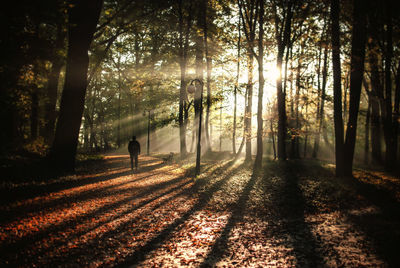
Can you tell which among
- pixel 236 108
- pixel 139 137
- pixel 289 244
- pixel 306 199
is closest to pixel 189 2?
pixel 236 108

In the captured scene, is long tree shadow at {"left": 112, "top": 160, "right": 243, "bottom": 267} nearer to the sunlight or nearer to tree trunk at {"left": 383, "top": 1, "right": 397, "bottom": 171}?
the sunlight

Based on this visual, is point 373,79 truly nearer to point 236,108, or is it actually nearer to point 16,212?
point 236,108

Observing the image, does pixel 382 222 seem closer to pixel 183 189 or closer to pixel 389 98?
pixel 183 189

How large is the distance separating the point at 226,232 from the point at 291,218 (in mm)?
2173

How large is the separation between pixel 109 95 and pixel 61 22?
1101 inches

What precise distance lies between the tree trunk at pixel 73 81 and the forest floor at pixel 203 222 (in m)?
1.51

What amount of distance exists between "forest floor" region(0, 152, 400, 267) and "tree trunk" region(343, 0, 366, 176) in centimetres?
129

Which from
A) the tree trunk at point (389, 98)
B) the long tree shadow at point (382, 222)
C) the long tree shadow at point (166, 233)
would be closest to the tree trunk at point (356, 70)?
the long tree shadow at point (382, 222)

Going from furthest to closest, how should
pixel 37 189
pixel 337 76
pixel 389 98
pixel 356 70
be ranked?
pixel 389 98
pixel 337 76
pixel 356 70
pixel 37 189

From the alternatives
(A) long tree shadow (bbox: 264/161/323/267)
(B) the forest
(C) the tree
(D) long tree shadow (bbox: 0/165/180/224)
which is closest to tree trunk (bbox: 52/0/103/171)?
(B) the forest

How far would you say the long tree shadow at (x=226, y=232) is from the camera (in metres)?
4.39

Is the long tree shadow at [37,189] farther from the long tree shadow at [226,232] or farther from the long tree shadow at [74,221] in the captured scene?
the long tree shadow at [226,232]

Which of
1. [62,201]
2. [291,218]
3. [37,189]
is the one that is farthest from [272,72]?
[37,189]

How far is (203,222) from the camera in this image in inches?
246
